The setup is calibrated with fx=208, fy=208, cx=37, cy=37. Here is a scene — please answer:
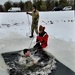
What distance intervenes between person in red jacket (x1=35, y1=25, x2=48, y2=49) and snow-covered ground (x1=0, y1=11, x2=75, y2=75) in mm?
20

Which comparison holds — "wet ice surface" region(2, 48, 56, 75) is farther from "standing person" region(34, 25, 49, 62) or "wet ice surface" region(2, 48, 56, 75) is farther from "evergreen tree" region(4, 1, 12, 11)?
"evergreen tree" region(4, 1, 12, 11)

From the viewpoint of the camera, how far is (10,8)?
0.85 metres

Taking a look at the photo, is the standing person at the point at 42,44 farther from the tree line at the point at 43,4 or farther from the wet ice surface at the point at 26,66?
the tree line at the point at 43,4

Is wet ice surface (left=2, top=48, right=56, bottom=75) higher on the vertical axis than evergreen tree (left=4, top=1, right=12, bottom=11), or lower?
lower

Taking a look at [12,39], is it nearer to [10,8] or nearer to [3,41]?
[3,41]

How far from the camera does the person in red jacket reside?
0.99m

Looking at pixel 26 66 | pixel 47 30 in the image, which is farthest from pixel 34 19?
pixel 26 66

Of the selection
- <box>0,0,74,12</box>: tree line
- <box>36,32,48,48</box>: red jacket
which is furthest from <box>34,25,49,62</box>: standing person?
<box>0,0,74,12</box>: tree line

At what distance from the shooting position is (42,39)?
1053 millimetres

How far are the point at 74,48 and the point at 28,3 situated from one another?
0.30 meters

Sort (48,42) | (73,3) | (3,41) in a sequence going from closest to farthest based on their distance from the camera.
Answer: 1. (73,3)
2. (3,41)
3. (48,42)

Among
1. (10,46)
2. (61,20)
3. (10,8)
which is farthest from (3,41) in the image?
(61,20)

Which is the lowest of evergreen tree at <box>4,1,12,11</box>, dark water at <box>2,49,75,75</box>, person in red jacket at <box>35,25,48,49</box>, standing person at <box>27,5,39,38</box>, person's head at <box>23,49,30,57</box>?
dark water at <box>2,49,75,75</box>

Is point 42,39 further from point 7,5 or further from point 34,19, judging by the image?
point 7,5
